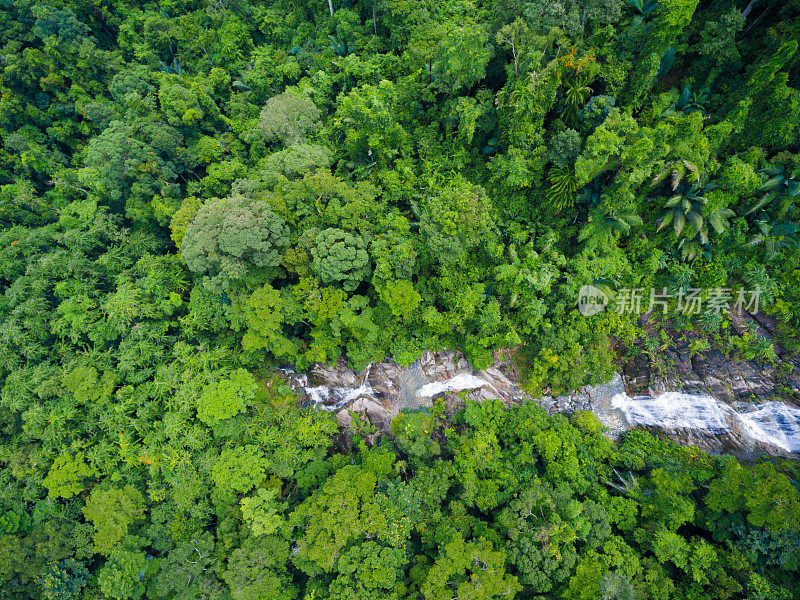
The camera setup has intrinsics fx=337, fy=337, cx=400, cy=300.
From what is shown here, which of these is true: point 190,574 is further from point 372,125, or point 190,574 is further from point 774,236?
point 774,236

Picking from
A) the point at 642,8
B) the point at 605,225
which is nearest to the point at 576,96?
the point at 642,8

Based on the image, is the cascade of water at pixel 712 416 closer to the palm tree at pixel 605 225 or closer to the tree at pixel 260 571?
the palm tree at pixel 605 225

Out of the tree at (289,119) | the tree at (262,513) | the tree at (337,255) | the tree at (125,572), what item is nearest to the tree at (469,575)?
the tree at (262,513)

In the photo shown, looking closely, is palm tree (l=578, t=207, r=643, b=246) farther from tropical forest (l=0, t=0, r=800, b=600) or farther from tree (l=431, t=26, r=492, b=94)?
tree (l=431, t=26, r=492, b=94)

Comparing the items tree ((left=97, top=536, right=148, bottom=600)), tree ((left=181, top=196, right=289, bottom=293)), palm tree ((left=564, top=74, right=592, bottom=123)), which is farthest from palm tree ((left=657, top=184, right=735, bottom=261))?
tree ((left=97, top=536, right=148, bottom=600))

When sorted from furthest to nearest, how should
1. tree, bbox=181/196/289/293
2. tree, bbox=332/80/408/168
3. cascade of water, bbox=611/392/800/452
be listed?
tree, bbox=332/80/408/168, cascade of water, bbox=611/392/800/452, tree, bbox=181/196/289/293

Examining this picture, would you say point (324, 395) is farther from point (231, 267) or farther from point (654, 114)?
point (654, 114)

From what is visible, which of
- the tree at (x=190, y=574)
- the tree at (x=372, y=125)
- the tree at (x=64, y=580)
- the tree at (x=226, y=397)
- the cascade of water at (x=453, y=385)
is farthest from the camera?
the cascade of water at (x=453, y=385)
